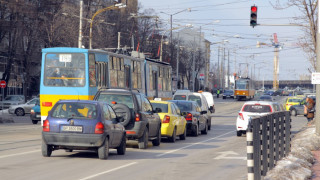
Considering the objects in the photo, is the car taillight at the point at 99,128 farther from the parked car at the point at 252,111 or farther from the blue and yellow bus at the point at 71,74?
the parked car at the point at 252,111

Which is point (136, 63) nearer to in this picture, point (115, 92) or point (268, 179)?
point (115, 92)

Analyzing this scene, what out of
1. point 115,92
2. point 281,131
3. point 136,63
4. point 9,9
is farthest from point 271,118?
point 9,9

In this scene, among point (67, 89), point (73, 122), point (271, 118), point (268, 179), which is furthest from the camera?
point (67, 89)

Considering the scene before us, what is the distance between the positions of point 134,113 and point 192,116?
9016 millimetres

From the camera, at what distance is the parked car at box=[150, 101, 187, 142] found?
891 inches

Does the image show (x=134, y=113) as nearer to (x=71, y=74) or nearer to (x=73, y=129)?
(x=73, y=129)

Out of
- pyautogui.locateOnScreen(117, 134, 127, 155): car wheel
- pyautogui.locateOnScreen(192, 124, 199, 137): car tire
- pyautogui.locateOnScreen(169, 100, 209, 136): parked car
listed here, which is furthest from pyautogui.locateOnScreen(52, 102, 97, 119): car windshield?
pyautogui.locateOnScreen(192, 124, 199, 137): car tire

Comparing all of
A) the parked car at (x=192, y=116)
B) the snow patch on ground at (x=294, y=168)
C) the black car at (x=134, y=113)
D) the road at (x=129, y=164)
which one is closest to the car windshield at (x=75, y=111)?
the road at (x=129, y=164)

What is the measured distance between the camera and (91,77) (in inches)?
1037

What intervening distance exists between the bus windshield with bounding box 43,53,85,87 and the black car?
642 centimetres

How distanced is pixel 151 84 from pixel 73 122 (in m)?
22.7

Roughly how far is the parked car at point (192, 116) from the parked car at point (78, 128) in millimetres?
11940

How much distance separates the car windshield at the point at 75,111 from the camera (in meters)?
15.3

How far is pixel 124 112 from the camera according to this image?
18656 mm
